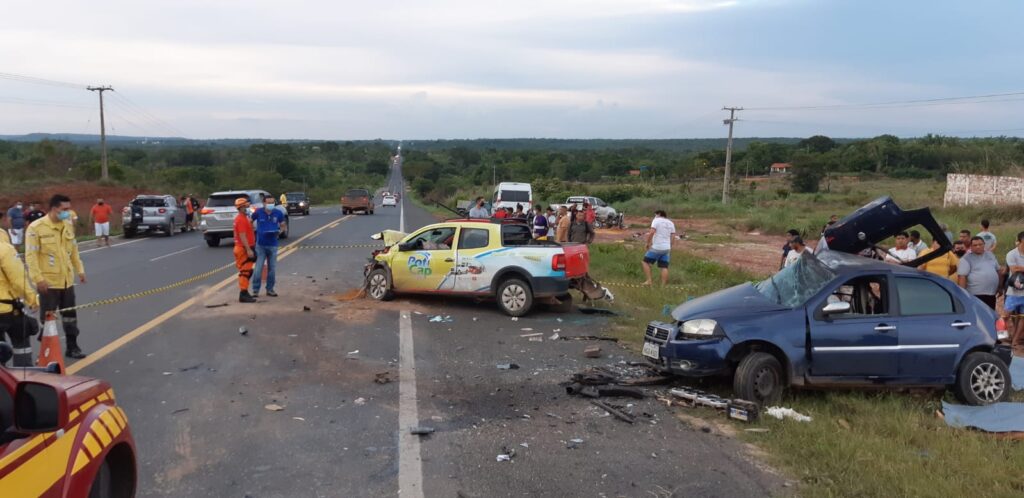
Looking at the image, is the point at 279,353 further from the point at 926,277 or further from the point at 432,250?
the point at 926,277

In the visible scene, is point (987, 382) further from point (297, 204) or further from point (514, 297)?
point (297, 204)

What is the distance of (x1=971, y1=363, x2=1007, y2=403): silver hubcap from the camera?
7.71 metres

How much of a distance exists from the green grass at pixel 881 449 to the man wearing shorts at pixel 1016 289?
330cm

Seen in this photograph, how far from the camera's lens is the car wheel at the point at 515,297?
12.2m

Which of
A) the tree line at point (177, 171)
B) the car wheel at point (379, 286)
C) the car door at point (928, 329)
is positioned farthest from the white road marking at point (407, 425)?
the tree line at point (177, 171)

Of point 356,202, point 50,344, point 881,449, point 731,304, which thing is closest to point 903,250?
point 731,304

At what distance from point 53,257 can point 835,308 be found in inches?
316

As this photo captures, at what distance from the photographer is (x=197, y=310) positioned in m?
12.2

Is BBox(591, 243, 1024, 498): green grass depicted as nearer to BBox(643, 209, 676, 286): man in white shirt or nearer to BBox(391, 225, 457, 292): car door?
BBox(391, 225, 457, 292): car door

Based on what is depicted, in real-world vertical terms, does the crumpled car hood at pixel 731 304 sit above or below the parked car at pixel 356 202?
above

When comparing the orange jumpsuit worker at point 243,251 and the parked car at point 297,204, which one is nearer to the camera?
the orange jumpsuit worker at point 243,251

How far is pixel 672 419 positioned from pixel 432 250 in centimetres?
651

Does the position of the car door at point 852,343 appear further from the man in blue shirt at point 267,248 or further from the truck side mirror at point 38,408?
the man in blue shirt at point 267,248

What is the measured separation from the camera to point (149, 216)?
2873 cm
